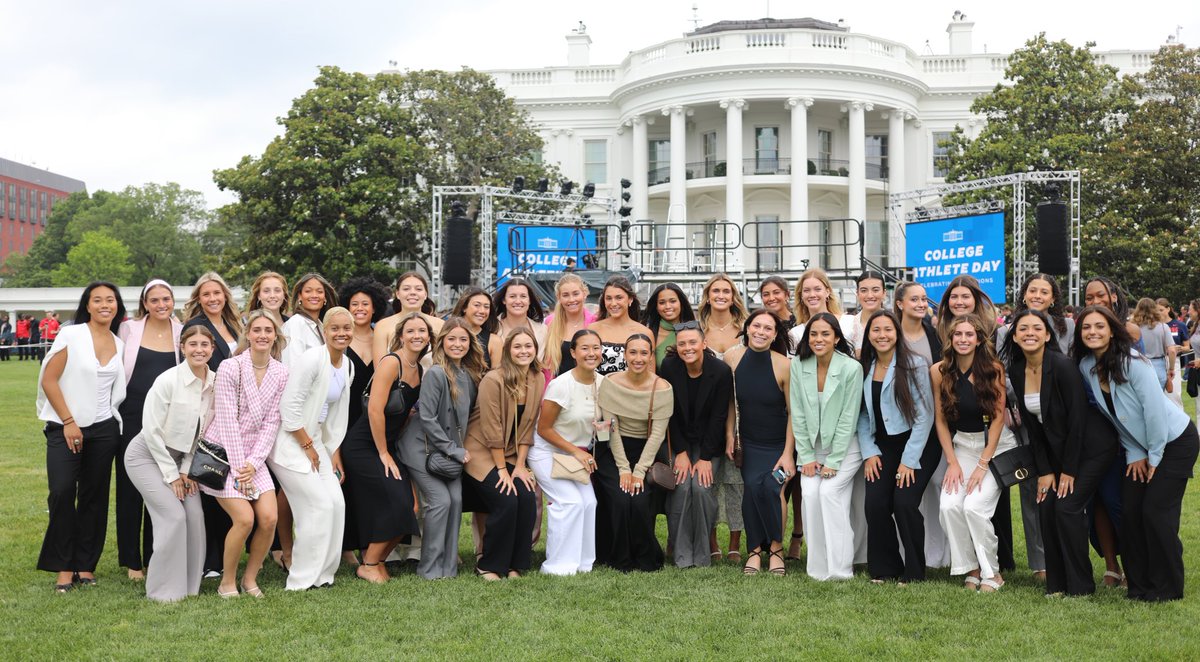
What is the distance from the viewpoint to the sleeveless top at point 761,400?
7305mm

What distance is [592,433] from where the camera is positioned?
24.2 ft

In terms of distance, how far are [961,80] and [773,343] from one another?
37.7 metres

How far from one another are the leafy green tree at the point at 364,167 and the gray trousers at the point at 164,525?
2748 cm

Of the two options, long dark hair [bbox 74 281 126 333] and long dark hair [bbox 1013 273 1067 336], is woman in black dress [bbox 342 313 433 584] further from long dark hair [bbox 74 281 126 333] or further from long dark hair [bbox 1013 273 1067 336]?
long dark hair [bbox 1013 273 1067 336]

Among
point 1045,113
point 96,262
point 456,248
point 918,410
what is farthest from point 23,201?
point 918,410

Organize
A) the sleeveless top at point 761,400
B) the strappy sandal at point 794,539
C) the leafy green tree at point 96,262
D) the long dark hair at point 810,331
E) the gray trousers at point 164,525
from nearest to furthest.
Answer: the gray trousers at point 164,525 < the long dark hair at point 810,331 < the sleeveless top at point 761,400 < the strappy sandal at point 794,539 < the leafy green tree at point 96,262

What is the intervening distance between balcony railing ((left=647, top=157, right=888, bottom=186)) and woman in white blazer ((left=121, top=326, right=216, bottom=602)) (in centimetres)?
3432

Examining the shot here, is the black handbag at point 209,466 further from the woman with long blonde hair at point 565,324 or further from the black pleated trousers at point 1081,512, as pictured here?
the black pleated trousers at point 1081,512

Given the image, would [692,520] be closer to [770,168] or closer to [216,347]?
[216,347]

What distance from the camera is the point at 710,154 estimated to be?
136 ft

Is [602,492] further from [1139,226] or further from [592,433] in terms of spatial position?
[1139,226]

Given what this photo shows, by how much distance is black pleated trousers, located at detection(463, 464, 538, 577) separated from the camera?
7066 mm

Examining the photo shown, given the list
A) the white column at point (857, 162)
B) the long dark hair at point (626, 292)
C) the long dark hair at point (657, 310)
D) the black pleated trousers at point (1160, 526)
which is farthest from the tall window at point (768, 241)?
the black pleated trousers at point (1160, 526)

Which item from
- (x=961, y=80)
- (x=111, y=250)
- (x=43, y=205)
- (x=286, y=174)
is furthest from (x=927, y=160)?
(x=43, y=205)
